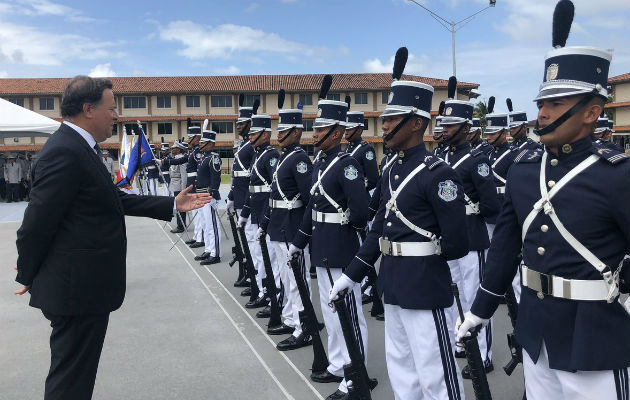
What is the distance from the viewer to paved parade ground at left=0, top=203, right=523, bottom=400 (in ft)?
14.3

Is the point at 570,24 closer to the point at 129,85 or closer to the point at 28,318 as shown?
the point at 28,318

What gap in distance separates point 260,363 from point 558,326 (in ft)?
10.5

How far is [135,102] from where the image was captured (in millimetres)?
49656

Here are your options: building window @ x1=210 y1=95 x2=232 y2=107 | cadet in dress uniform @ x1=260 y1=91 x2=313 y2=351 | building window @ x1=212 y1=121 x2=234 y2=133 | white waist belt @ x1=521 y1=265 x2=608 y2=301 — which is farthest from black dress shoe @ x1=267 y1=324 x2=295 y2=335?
building window @ x1=210 y1=95 x2=232 y2=107

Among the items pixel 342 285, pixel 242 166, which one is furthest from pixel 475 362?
pixel 242 166

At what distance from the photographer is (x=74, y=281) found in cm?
299

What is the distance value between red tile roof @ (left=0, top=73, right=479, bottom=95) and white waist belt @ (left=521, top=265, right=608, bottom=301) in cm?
4755

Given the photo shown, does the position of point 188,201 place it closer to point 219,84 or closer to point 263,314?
point 263,314

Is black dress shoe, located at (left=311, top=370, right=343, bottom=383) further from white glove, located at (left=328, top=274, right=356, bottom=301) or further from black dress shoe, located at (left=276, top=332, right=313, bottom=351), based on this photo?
white glove, located at (left=328, top=274, right=356, bottom=301)

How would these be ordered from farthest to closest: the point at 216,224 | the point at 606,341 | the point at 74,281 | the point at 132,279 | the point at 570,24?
the point at 216,224, the point at 132,279, the point at 74,281, the point at 570,24, the point at 606,341

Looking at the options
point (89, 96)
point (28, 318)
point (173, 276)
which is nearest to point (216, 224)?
point (173, 276)

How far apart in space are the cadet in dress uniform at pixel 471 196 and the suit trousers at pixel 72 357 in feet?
10.4

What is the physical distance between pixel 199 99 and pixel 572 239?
50.4m

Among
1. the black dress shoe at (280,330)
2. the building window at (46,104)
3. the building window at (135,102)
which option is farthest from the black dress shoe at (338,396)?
the building window at (46,104)
